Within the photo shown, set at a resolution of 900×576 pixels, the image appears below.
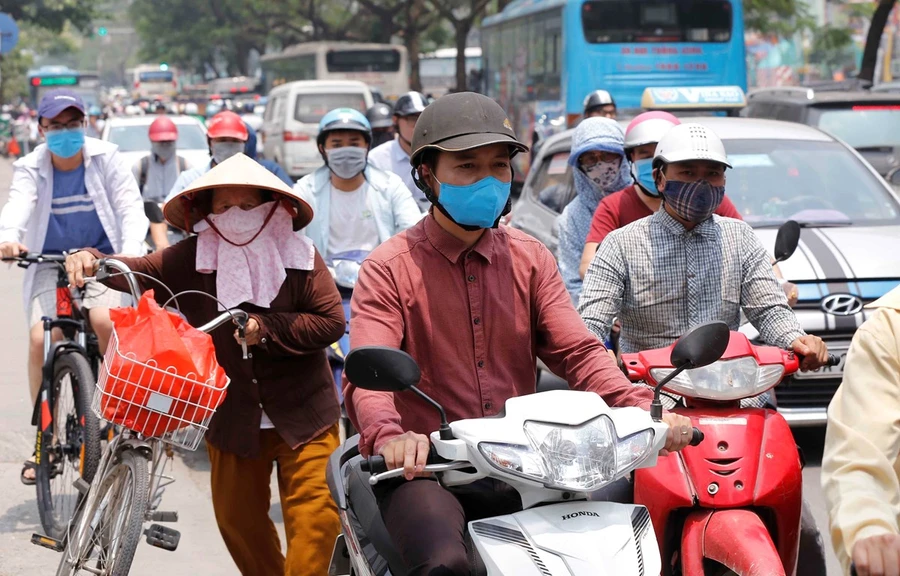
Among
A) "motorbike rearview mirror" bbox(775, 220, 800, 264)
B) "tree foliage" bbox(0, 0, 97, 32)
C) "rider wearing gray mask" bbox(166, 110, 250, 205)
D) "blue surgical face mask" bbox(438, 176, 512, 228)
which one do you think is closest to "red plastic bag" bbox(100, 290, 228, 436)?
"blue surgical face mask" bbox(438, 176, 512, 228)

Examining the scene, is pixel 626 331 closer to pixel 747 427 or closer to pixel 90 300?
pixel 747 427

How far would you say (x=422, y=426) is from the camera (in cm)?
334

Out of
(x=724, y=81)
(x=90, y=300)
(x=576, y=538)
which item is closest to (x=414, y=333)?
(x=576, y=538)

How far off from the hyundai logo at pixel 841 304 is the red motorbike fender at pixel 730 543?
341 centimetres

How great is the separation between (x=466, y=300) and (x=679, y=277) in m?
1.30

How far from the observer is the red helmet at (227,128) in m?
7.79

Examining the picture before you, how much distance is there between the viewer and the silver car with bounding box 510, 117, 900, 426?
6664mm

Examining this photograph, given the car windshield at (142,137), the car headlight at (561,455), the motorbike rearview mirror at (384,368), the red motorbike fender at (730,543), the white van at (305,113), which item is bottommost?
the white van at (305,113)

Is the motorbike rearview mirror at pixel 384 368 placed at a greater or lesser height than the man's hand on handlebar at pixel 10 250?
greater

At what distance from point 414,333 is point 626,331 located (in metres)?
1.44

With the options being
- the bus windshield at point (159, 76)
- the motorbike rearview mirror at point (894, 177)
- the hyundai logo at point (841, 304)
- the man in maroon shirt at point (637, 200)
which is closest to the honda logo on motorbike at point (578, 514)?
the man in maroon shirt at point (637, 200)

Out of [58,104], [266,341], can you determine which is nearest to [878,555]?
[266,341]

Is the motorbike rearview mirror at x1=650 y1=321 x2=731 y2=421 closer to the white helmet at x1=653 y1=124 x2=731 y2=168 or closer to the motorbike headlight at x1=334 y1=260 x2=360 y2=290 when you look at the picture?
the white helmet at x1=653 y1=124 x2=731 y2=168

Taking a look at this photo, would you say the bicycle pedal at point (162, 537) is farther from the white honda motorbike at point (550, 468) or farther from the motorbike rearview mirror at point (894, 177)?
the motorbike rearview mirror at point (894, 177)
